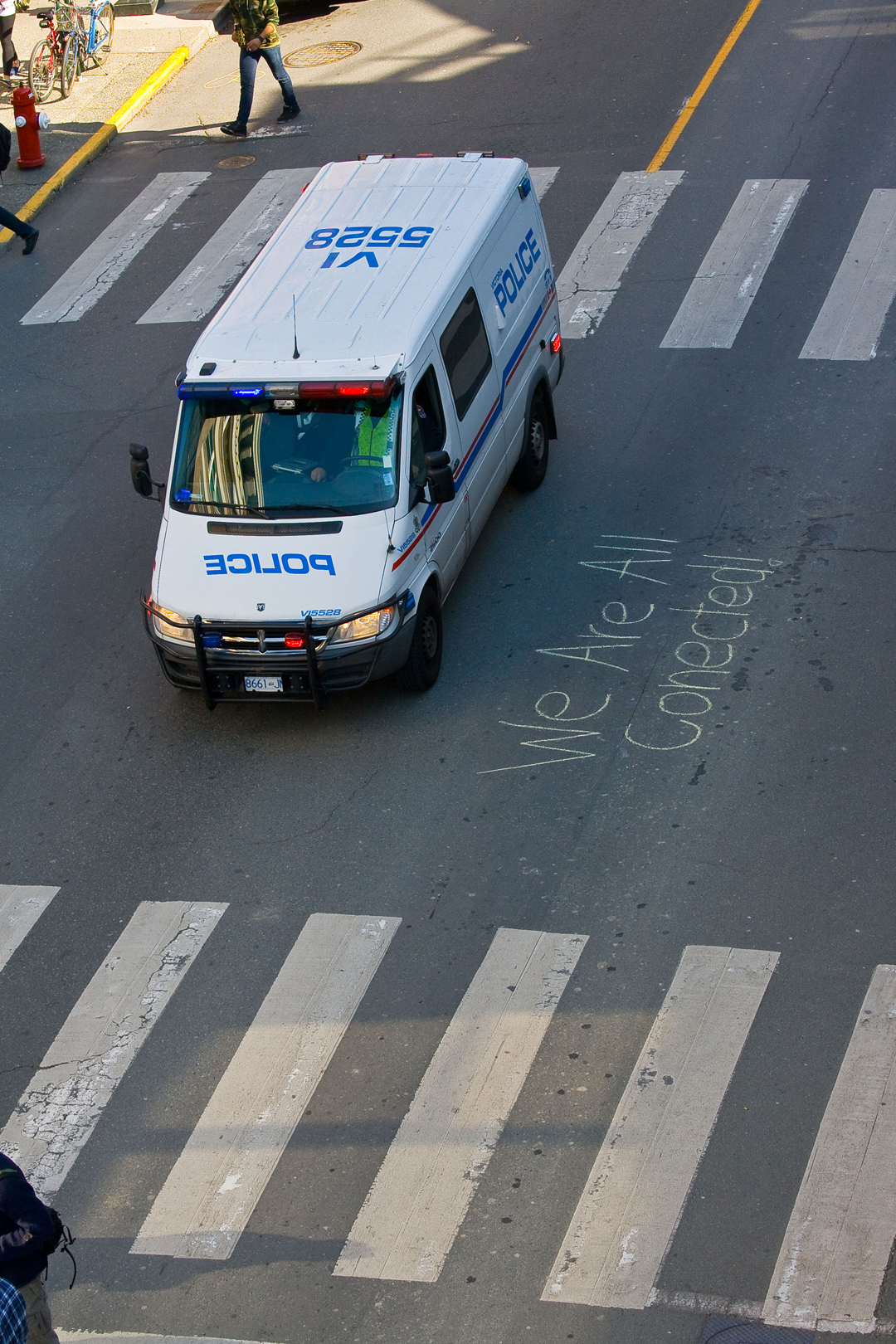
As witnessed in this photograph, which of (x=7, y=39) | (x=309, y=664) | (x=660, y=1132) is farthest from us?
(x=7, y=39)

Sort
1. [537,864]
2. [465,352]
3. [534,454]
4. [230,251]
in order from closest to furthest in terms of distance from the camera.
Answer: [537,864] → [465,352] → [534,454] → [230,251]

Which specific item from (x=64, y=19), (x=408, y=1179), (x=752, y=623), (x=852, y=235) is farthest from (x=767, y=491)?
(x=64, y=19)

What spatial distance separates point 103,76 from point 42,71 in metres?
0.96

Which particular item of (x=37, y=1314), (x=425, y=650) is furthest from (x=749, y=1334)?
(x=425, y=650)

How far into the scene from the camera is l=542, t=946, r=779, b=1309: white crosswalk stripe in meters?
6.70

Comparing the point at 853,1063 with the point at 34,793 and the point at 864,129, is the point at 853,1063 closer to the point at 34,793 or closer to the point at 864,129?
the point at 34,793

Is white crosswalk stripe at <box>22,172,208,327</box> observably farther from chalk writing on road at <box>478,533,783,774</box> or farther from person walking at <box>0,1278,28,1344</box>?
person walking at <box>0,1278,28,1344</box>

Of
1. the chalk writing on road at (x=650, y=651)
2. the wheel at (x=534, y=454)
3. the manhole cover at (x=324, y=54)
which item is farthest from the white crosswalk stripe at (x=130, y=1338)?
the manhole cover at (x=324, y=54)

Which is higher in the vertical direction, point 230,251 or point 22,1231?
point 22,1231

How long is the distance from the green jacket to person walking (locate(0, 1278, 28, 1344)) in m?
17.0

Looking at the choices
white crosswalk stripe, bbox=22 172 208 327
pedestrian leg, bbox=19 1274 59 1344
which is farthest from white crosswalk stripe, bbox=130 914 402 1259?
white crosswalk stripe, bbox=22 172 208 327

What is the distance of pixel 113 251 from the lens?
17.6m

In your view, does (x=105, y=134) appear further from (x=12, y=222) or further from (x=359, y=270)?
(x=359, y=270)

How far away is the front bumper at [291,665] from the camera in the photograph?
10.1 m
